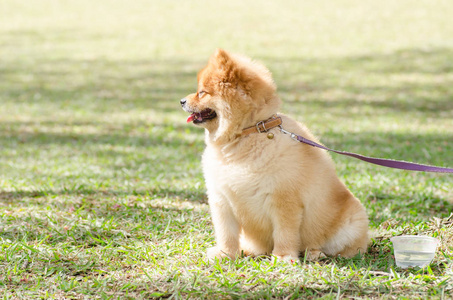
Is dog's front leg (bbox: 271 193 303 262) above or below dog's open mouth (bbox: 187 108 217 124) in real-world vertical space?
below

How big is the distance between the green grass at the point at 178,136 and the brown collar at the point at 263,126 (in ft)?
3.04

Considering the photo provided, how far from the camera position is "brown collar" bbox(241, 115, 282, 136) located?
3840 mm

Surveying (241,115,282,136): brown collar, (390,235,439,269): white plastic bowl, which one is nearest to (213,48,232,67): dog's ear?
(241,115,282,136): brown collar

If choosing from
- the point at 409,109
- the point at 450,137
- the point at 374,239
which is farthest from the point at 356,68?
the point at 374,239

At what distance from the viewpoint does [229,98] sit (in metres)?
3.79

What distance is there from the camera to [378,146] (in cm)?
840

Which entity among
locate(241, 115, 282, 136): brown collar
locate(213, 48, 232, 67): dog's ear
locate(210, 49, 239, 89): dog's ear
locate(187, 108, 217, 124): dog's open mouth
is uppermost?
locate(213, 48, 232, 67): dog's ear

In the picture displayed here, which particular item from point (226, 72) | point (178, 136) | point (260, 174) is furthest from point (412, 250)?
point (178, 136)

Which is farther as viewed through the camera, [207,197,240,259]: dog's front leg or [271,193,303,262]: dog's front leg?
[207,197,240,259]: dog's front leg

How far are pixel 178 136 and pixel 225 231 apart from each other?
549 cm

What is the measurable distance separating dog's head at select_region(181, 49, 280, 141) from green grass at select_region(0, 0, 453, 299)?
99 cm

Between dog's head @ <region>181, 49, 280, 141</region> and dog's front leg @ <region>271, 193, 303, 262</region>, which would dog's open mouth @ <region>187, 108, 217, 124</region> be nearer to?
dog's head @ <region>181, 49, 280, 141</region>

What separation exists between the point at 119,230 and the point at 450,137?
6200mm

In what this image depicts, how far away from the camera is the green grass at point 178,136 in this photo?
3.81 meters
